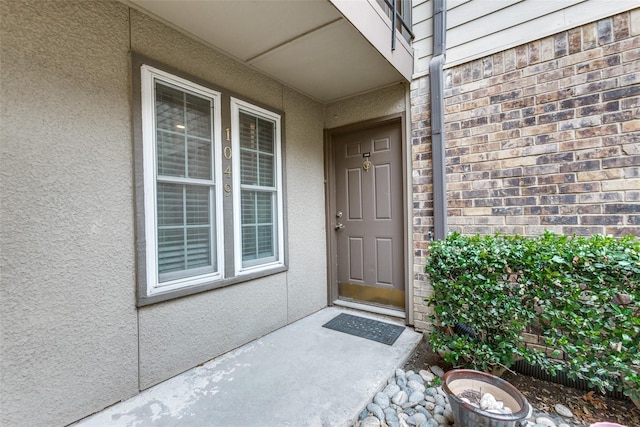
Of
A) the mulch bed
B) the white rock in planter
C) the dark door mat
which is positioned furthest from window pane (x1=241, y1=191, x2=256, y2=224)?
the white rock in planter

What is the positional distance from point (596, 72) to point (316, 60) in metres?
2.11

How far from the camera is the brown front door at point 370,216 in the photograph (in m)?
3.08

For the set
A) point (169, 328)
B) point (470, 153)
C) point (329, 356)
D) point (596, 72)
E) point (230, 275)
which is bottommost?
point (329, 356)

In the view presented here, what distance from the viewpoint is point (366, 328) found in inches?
110

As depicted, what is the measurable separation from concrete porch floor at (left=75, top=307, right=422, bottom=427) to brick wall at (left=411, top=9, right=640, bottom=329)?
920 mm

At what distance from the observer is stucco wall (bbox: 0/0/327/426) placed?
1.44 m

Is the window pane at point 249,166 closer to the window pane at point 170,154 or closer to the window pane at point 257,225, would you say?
the window pane at point 257,225

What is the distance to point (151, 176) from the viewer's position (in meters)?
1.93

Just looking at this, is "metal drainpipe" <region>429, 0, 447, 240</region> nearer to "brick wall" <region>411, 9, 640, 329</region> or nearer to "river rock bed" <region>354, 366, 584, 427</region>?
"brick wall" <region>411, 9, 640, 329</region>

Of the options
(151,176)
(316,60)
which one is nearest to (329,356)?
(151,176)

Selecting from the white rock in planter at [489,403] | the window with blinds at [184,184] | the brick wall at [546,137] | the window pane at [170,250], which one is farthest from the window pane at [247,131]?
the white rock in planter at [489,403]

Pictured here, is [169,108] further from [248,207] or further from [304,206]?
[304,206]

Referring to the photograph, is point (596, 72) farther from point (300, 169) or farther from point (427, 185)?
point (300, 169)

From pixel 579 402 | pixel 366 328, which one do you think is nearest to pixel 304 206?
pixel 366 328
